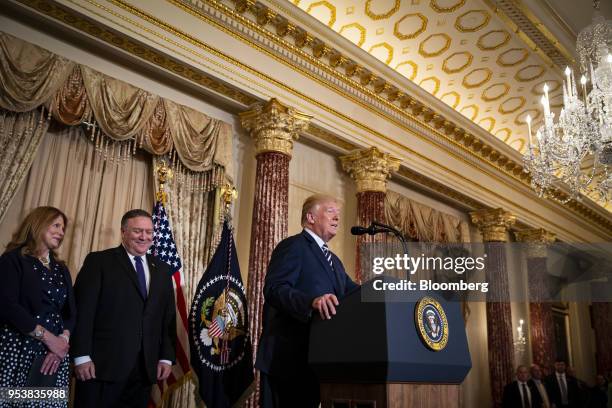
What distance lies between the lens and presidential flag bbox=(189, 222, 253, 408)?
4621 mm

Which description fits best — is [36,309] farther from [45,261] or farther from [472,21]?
[472,21]

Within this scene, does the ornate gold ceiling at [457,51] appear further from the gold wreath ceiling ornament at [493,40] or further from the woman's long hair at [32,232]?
the woman's long hair at [32,232]

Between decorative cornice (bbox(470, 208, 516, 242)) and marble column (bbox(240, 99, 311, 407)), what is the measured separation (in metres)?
5.46

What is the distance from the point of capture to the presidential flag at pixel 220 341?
4621 mm

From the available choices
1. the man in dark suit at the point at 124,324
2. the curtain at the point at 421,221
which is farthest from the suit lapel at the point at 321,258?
the curtain at the point at 421,221

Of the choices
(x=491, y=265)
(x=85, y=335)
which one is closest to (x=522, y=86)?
(x=491, y=265)

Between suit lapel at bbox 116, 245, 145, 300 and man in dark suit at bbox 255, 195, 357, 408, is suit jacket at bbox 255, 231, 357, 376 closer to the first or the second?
man in dark suit at bbox 255, 195, 357, 408

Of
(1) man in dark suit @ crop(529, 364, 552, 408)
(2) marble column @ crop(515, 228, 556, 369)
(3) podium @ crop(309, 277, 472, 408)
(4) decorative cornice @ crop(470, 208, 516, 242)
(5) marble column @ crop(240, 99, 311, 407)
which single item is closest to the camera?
(3) podium @ crop(309, 277, 472, 408)

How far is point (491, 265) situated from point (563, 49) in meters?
4.19

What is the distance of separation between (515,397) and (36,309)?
27.1 ft

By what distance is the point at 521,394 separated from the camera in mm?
9250

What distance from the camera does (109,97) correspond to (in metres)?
5.39

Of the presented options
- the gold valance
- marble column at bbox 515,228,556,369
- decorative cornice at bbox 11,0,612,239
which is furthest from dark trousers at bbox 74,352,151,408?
marble column at bbox 515,228,556,369

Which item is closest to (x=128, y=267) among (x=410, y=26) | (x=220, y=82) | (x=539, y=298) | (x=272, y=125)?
(x=220, y=82)
